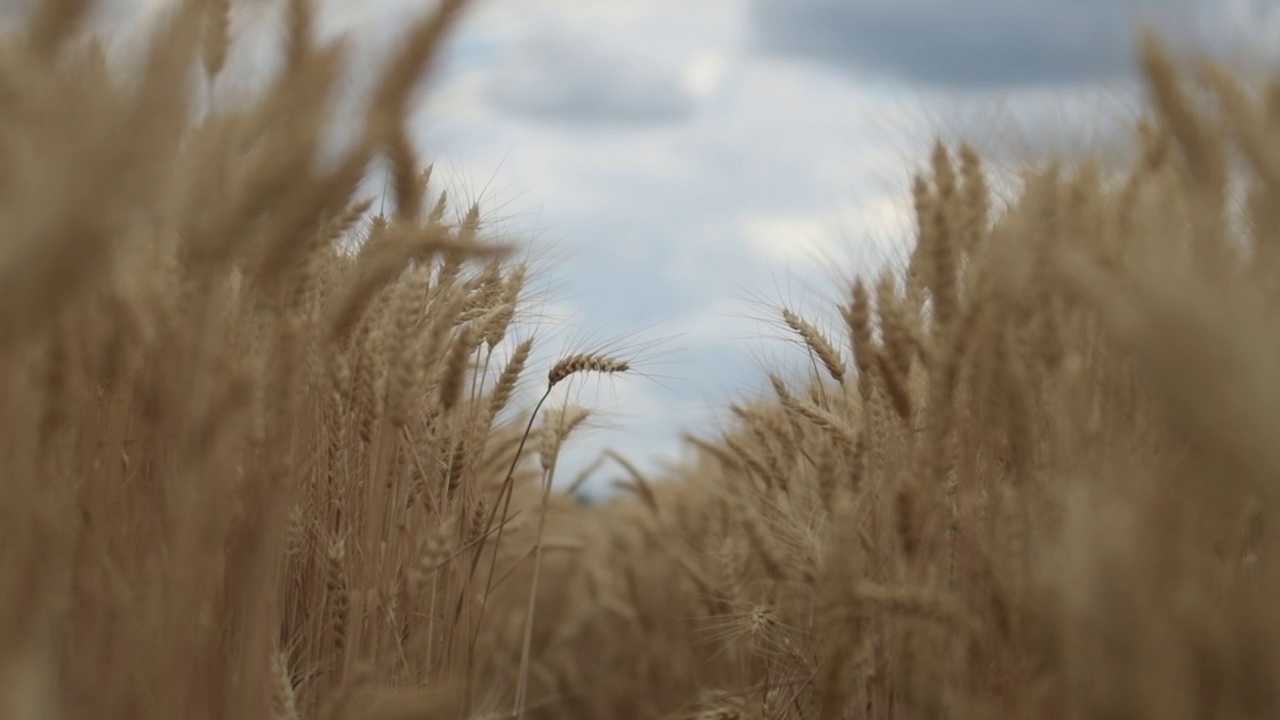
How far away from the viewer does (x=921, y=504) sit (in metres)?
1.90

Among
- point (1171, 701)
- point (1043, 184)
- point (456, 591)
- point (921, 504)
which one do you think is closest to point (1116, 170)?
point (1043, 184)

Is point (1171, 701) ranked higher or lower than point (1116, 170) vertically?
lower

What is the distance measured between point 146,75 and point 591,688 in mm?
4601

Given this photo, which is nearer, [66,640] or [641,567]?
A: [66,640]

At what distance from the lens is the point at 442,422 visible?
2855mm

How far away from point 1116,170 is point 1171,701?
126 cm

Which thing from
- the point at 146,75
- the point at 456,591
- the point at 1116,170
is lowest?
the point at 456,591

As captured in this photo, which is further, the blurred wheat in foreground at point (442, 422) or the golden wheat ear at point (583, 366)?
the golden wheat ear at point (583, 366)

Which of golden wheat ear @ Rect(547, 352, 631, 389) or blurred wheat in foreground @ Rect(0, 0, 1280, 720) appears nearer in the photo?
blurred wheat in foreground @ Rect(0, 0, 1280, 720)

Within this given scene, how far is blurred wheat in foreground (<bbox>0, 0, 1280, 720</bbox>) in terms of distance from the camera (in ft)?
4.12

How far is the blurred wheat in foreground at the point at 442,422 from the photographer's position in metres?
1.26

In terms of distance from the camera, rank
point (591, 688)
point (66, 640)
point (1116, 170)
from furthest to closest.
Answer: point (591, 688)
point (1116, 170)
point (66, 640)

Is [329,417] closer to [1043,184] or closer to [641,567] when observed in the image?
[1043,184]

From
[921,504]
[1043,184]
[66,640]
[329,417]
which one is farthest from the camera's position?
[329,417]
